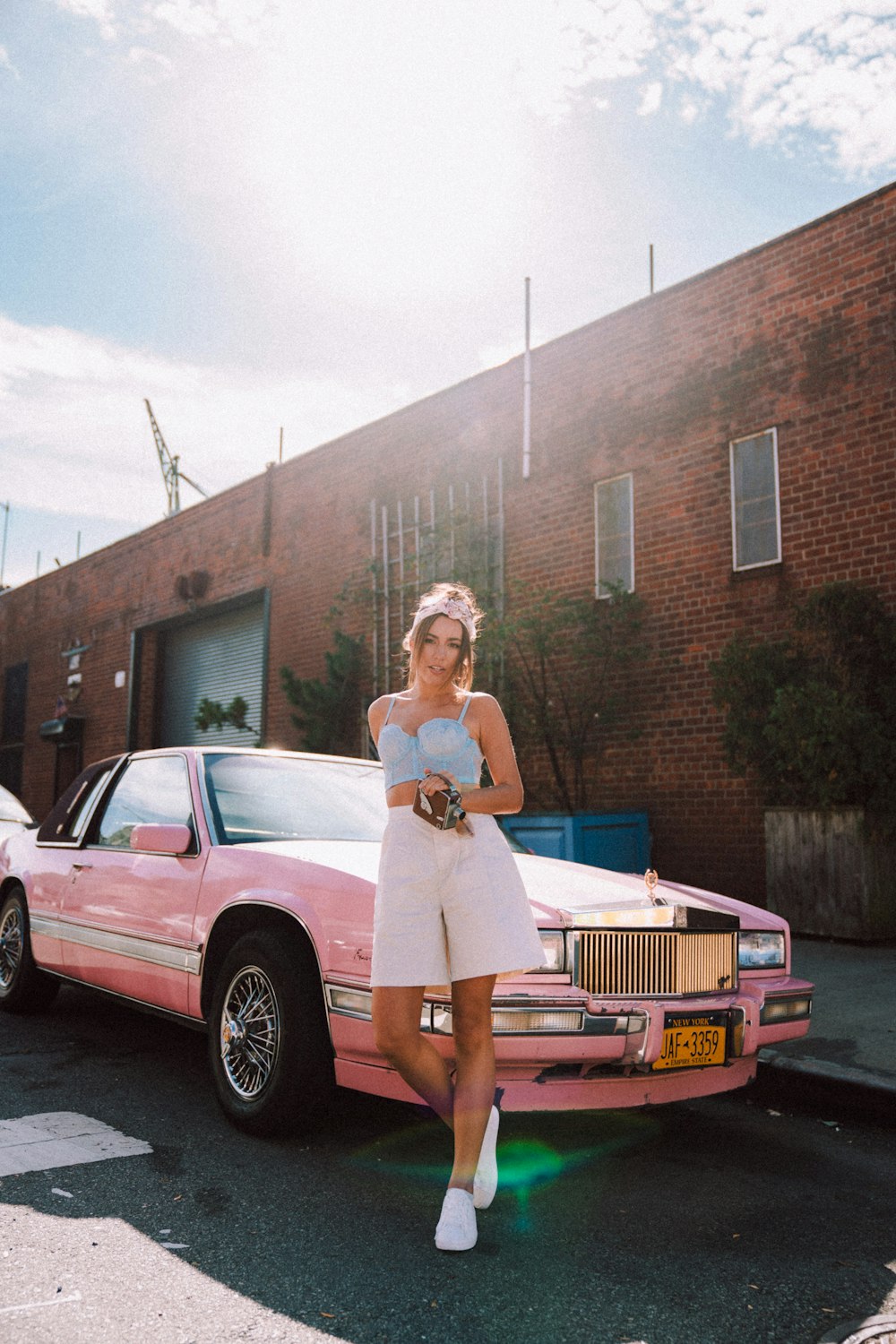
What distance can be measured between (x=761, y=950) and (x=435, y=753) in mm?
1701

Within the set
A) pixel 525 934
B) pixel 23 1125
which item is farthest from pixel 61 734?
pixel 525 934

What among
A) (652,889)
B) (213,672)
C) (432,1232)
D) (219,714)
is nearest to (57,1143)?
(432,1232)

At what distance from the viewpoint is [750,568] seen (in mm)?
9781

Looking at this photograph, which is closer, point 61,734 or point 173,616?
point 173,616

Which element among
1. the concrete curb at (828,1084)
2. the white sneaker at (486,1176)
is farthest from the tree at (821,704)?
the white sneaker at (486,1176)

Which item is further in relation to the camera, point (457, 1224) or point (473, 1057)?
point (473, 1057)

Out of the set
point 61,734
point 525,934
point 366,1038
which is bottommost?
point 366,1038

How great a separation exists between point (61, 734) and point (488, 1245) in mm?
20647

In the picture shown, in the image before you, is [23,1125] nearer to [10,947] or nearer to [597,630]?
[10,947]

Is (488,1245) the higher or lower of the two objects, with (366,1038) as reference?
lower

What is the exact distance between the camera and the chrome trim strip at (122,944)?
4252mm

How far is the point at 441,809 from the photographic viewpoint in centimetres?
292

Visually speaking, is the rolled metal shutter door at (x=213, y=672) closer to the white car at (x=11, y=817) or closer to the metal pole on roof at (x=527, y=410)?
the metal pole on roof at (x=527, y=410)

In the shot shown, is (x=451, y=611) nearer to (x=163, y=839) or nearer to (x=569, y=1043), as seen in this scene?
(x=569, y=1043)
